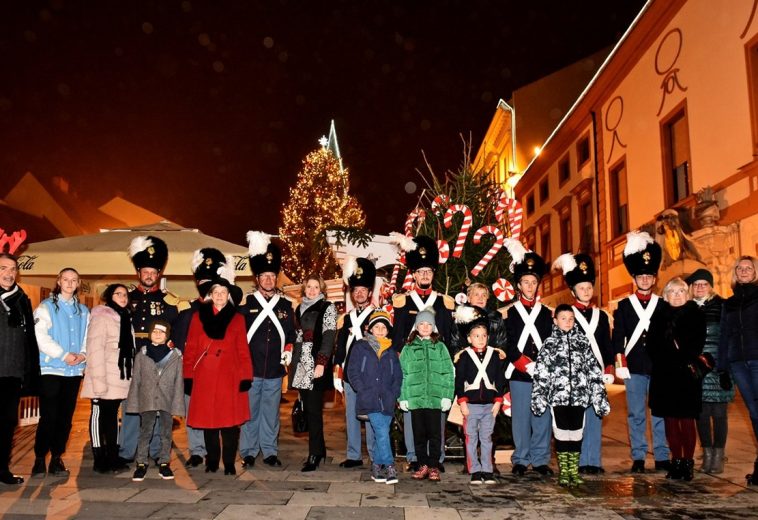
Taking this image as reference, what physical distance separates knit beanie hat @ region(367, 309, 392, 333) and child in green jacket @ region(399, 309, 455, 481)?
372 mm

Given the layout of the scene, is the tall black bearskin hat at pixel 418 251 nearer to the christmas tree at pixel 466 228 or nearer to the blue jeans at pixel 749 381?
the christmas tree at pixel 466 228

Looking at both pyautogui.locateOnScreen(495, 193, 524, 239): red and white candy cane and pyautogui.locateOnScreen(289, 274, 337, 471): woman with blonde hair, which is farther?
pyautogui.locateOnScreen(495, 193, 524, 239): red and white candy cane

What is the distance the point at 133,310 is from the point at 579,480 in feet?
15.2

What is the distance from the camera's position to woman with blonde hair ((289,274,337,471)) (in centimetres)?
690

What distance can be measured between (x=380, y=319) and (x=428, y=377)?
75 cm

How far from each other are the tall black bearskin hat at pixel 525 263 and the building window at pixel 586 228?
1606 centimetres

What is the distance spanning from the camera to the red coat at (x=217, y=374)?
6418mm

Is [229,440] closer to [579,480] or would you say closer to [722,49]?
[579,480]

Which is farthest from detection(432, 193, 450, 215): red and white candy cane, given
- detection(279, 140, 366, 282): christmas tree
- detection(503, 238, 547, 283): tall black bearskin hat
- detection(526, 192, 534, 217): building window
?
detection(279, 140, 366, 282): christmas tree

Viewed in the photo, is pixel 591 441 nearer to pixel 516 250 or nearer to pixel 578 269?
pixel 578 269

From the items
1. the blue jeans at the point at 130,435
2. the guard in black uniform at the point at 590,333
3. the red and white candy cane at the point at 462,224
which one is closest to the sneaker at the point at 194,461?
the blue jeans at the point at 130,435

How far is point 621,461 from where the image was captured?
7246mm

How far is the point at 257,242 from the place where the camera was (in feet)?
25.1

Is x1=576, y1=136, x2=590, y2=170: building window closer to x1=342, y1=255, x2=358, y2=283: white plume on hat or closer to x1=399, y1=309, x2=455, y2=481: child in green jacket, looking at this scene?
x1=342, y1=255, x2=358, y2=283: white plume on hat
